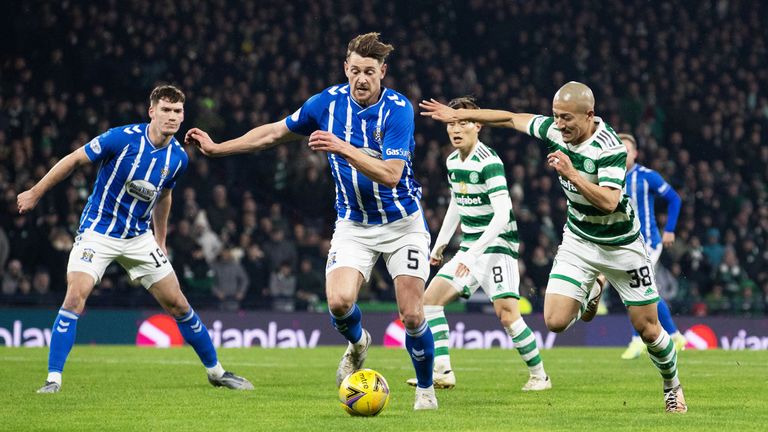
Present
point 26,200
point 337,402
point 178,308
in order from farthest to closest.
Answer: point 178,308
point 26,200
point 337,402

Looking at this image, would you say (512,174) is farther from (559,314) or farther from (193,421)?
(193,421)

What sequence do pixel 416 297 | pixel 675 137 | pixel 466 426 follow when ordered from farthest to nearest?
pixel 675 137 < pixel 416 297 < pixel 466 426

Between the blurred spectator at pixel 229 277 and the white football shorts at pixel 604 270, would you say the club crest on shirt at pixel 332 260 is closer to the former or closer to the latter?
the white football shorts at pixel 604 270

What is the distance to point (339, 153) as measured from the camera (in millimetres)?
7148

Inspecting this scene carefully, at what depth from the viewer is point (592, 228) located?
819 centimetres

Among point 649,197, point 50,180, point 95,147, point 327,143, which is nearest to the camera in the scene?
point 327,143

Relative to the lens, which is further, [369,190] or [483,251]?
[483,251]

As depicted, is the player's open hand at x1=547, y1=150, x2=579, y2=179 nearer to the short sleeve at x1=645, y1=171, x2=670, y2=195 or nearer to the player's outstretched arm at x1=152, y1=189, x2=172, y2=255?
the player's outstretched arm at x1=152, y1=189, x2=172, y2=255

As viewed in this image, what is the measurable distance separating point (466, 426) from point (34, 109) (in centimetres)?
1382

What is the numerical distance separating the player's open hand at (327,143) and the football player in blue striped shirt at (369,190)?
1.85 ft

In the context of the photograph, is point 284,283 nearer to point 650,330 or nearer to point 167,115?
point 167,115

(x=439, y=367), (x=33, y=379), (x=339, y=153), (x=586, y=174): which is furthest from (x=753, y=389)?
(x=33, y=379)

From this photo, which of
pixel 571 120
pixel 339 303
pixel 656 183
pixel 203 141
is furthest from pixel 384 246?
pixel 656 183

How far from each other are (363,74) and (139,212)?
3066mm
